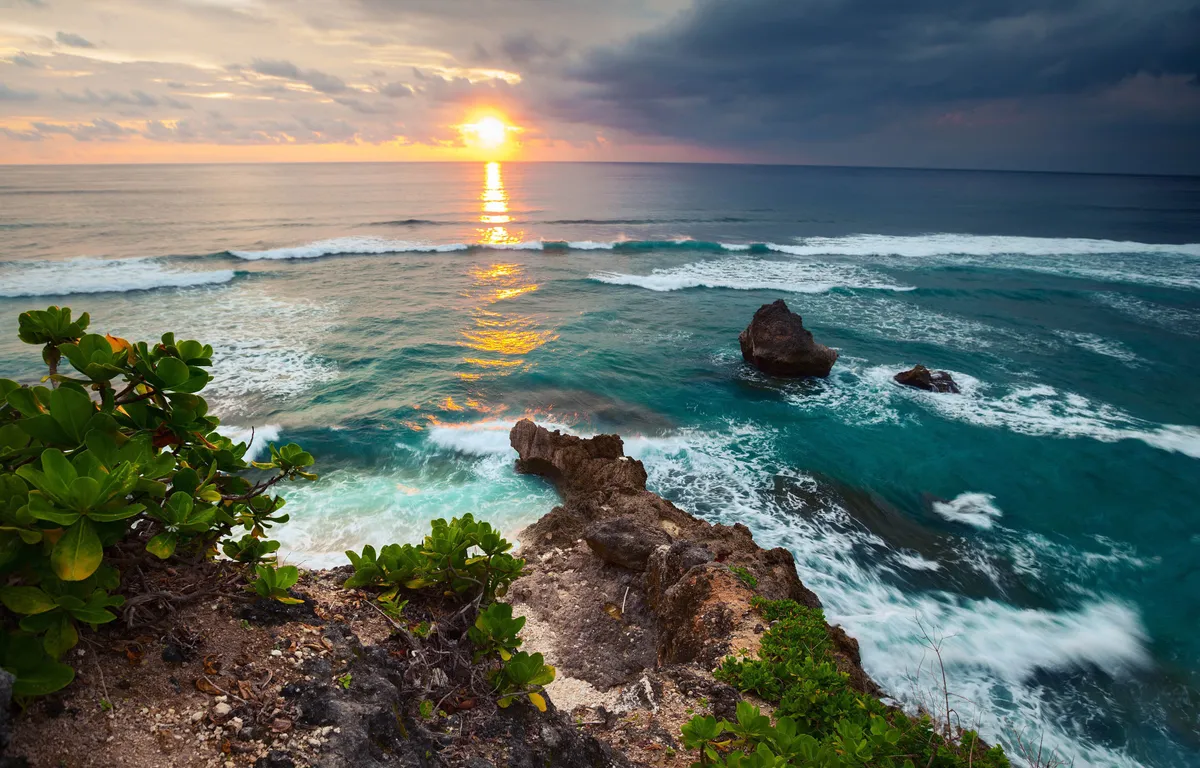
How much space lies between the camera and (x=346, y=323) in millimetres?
21422

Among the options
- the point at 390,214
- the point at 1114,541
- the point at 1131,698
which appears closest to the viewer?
the point at 1131,698

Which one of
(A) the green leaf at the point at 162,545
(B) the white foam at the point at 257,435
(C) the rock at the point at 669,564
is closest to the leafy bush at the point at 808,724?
(C) the rock at the point at 669,564

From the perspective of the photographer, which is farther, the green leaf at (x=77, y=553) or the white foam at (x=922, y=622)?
the white foam at (x=922, y=622)

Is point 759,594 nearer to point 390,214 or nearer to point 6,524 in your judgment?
point 6,524

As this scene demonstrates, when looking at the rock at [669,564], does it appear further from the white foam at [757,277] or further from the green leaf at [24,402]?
the white foam at [757,277]

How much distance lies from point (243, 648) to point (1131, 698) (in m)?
10.3

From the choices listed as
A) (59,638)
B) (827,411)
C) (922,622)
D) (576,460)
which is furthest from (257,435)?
(827,411)

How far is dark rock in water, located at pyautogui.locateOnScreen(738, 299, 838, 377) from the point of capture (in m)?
16.6

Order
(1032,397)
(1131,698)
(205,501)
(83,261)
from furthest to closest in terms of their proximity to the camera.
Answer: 1. (83,261)
2. (1032,397)
3. (1131,698)
4. (205,501)

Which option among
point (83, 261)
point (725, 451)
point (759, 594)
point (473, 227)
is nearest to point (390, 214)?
point (473, 227)

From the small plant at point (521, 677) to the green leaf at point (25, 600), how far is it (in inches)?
78.8

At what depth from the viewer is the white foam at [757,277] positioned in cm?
2941

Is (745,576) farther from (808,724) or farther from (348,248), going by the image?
(348,248)

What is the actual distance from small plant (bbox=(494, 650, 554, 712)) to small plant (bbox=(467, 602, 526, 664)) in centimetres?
9
